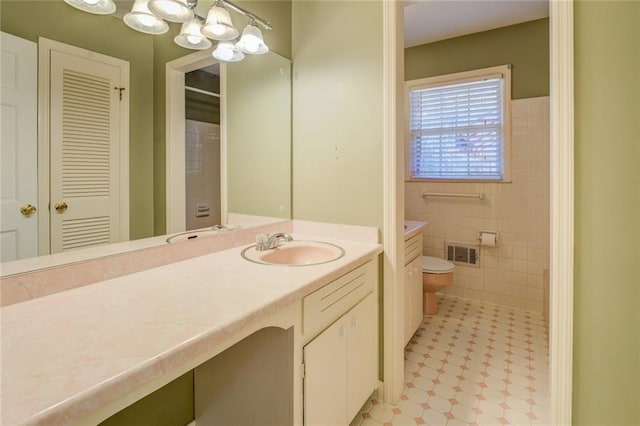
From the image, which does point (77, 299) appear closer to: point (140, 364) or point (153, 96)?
point (140, 364)

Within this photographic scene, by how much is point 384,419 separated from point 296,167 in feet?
4.63

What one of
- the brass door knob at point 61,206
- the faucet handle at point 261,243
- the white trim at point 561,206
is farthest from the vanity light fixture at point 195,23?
the white trim at point 561,206

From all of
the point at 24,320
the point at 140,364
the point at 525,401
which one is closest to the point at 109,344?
the point at 140,364

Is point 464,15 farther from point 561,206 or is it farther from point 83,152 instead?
point 83,152

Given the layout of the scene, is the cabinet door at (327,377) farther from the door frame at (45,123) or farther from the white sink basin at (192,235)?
the door frame at (45,123)

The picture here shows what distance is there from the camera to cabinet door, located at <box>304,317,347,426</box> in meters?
1.15

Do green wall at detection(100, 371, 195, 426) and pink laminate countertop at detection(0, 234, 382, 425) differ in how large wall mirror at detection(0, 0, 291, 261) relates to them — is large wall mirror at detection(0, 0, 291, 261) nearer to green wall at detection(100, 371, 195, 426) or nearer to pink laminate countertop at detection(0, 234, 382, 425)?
pink laminate countertop at detection(0, 234, 382, 425)

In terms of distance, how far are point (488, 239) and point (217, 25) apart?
106 inches

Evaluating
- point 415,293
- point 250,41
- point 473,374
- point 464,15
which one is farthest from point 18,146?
point 464,15

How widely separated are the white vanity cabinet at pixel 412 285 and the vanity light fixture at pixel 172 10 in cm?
164

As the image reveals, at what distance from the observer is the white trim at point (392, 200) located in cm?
162

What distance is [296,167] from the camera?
6.48 feet

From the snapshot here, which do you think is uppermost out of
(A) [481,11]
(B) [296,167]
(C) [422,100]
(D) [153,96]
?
(A) [481,11]

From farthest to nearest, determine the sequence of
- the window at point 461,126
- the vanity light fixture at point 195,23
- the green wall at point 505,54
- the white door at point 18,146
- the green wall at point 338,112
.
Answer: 1. the window at point 461,126
2. the green wall at point 505,54
3. the green wall at point 338,112
4. the vanity light fixture at point 195,23
5. the white door at point 18,146
